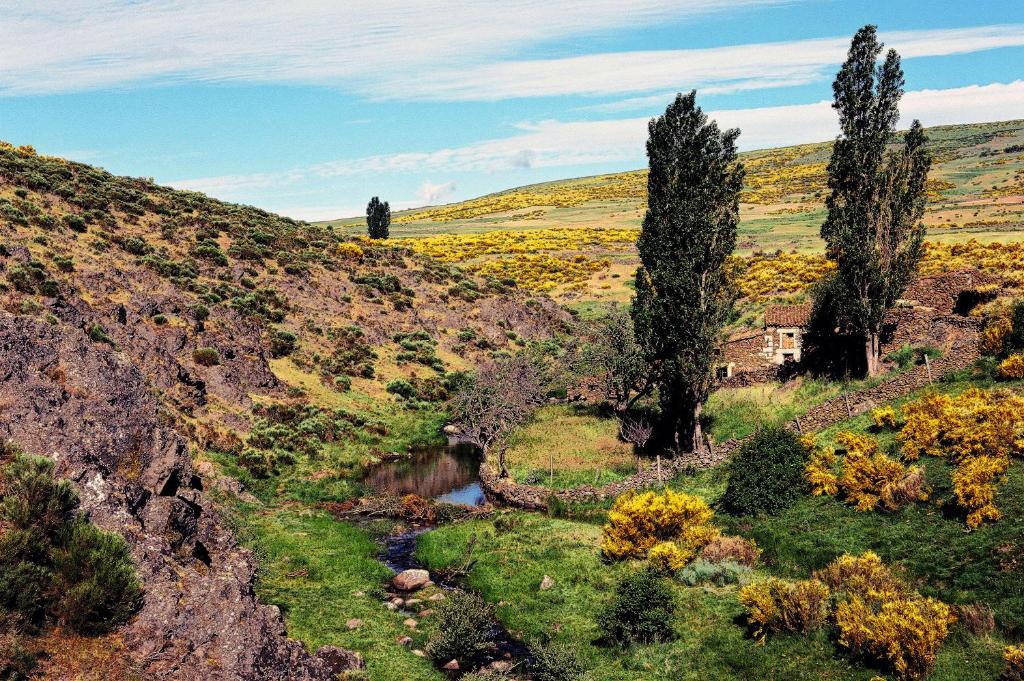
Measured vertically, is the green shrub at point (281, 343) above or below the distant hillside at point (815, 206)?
below

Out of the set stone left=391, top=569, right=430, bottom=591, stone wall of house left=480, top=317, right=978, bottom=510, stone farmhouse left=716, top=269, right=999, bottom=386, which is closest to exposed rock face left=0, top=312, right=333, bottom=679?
stone left=391, top=569, right=430, bottom=591

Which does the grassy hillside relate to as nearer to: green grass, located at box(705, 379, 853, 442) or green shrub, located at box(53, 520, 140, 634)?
green grass, located at box(705, 379, 853, 442)

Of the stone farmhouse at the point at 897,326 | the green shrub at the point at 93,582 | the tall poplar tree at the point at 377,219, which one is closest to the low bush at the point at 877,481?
the stone farmhouse at the point at 897,326

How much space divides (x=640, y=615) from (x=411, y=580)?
371 inches

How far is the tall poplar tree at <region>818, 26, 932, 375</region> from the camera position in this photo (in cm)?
3397

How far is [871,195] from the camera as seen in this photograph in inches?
1345

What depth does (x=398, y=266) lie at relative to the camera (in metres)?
84.0

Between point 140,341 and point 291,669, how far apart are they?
111 feet

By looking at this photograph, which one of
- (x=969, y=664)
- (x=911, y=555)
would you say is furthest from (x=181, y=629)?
(x=911, y=555)

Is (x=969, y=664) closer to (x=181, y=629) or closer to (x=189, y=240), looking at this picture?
(x=181, y=629)

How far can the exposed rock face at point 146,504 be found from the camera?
14.2m

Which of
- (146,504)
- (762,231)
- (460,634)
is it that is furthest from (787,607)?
(762,231)

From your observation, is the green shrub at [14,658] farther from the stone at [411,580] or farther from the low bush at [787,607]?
the low bush at [787,607]

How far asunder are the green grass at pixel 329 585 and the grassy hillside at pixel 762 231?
4734cm
